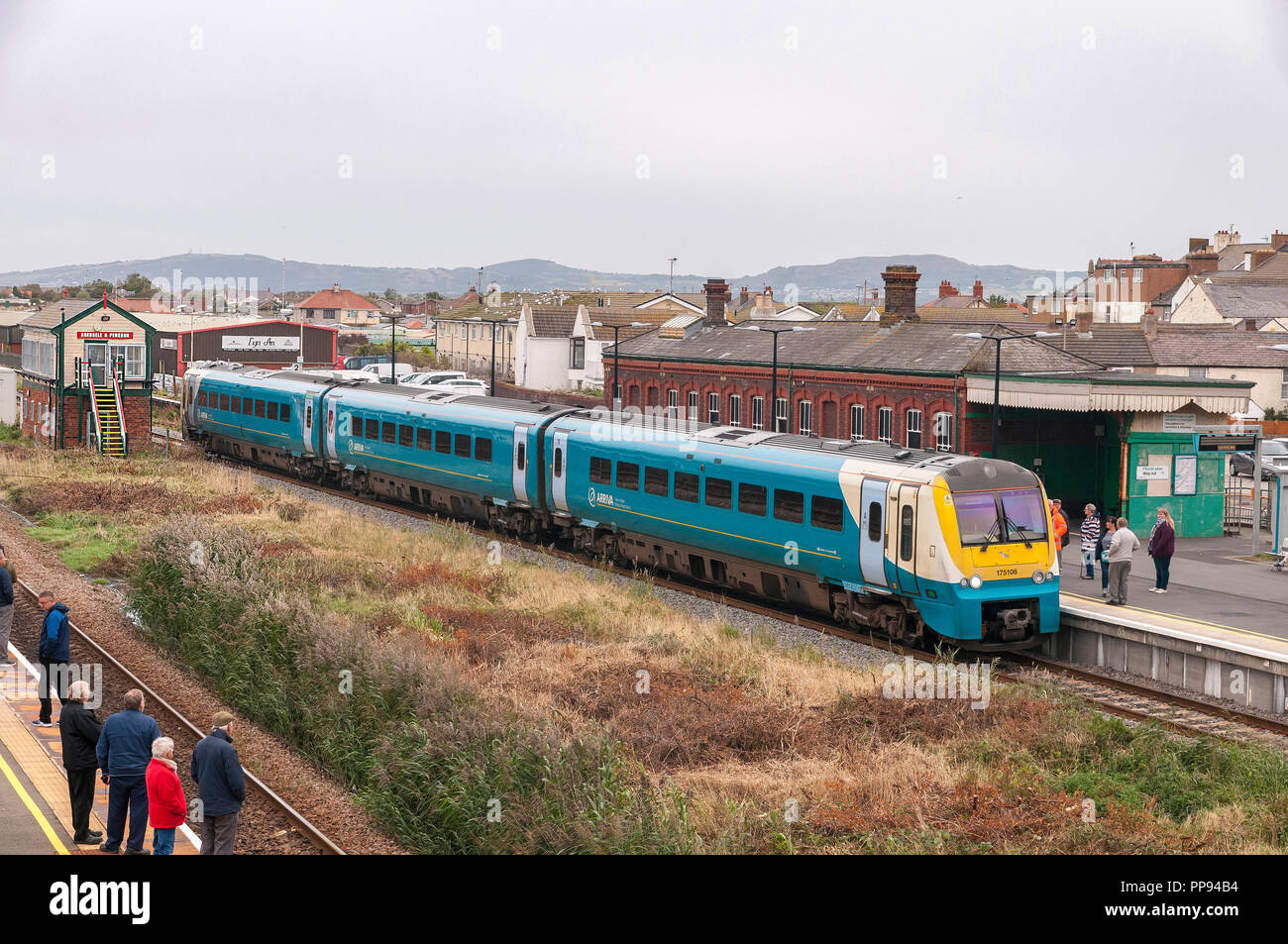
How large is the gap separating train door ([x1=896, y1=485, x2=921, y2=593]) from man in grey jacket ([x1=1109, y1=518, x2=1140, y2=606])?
4410mm

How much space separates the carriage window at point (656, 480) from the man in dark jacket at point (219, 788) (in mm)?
13825

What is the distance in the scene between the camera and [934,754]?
559 inches

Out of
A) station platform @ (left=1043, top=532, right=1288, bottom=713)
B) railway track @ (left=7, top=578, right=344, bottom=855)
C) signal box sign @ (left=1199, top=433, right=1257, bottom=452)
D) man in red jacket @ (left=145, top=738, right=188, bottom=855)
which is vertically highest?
signal box sign @ (left=1199, top=433, right=1257, bottom=452)

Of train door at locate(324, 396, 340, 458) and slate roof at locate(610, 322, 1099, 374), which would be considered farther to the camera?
train door at locate(324, 396, 340, 458)

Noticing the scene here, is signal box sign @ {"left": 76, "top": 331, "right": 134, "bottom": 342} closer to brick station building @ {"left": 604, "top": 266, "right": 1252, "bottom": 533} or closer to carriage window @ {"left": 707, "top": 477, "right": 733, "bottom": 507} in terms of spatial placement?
brick station building @ {"left": 604, "top": 266, "right": 1252, "bottom": 533}

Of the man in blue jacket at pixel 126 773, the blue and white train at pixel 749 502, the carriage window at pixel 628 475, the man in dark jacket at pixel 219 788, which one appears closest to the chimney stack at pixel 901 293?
the blue and white train at pixel 749 502

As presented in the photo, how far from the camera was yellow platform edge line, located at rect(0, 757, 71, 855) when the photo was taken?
1171 cm

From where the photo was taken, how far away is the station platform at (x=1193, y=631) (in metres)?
17.6

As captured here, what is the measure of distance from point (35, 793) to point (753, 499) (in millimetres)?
12364

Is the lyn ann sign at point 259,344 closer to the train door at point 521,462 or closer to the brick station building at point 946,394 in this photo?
the brick station building at point 946,394

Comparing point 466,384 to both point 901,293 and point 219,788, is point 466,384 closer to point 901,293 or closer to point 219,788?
point 901,293

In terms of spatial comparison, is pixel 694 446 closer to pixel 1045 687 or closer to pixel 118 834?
pixel 1045 687

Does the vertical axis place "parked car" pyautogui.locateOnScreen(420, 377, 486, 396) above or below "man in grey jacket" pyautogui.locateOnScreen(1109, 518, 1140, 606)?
above

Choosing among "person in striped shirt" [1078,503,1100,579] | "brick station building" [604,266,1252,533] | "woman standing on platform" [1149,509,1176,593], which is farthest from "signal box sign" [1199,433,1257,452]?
"woman standing on platform" [1149,509,1176,593]
